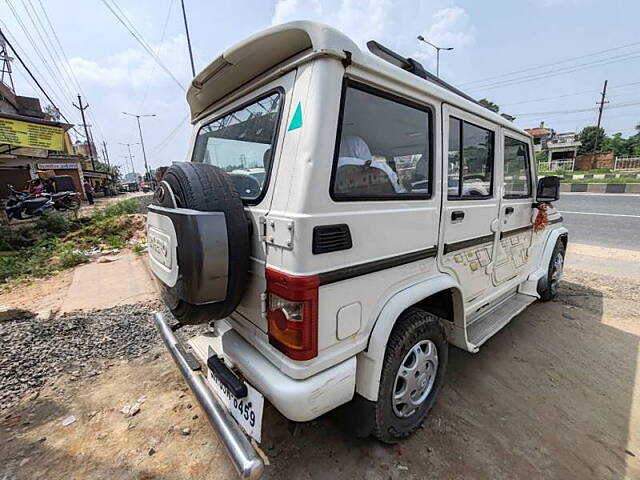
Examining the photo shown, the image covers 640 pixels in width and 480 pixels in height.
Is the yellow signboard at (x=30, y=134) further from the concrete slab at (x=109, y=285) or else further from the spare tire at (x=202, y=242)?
the spare tire at (x=202, y=242)

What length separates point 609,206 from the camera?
1209 cm

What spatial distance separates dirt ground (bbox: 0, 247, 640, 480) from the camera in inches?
68.8

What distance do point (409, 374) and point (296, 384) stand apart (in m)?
0.86

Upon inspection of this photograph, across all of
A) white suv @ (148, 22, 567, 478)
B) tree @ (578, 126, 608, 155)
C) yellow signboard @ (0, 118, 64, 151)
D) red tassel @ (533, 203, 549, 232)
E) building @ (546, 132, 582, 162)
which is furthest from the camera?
tree @ (578, 126, 608, 155)

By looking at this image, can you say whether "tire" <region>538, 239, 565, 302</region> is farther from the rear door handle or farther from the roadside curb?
the roadside curb

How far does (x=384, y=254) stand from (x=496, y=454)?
4.69 feet

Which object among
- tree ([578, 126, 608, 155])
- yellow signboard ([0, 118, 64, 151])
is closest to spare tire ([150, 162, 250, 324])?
yellow signboard ([0, 118, 64, 151])

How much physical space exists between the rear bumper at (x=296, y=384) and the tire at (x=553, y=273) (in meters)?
3.41

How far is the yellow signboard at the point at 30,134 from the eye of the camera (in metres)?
7.61

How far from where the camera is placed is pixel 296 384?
4.48ft

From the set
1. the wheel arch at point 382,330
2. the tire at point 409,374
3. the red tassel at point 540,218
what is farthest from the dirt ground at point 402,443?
the red tassel at point 540,218

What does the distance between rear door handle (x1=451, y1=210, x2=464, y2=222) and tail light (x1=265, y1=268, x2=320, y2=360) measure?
1.18 metres

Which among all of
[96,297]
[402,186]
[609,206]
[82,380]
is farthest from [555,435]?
[609,206]

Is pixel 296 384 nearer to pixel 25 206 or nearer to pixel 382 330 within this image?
pixel 382 330
